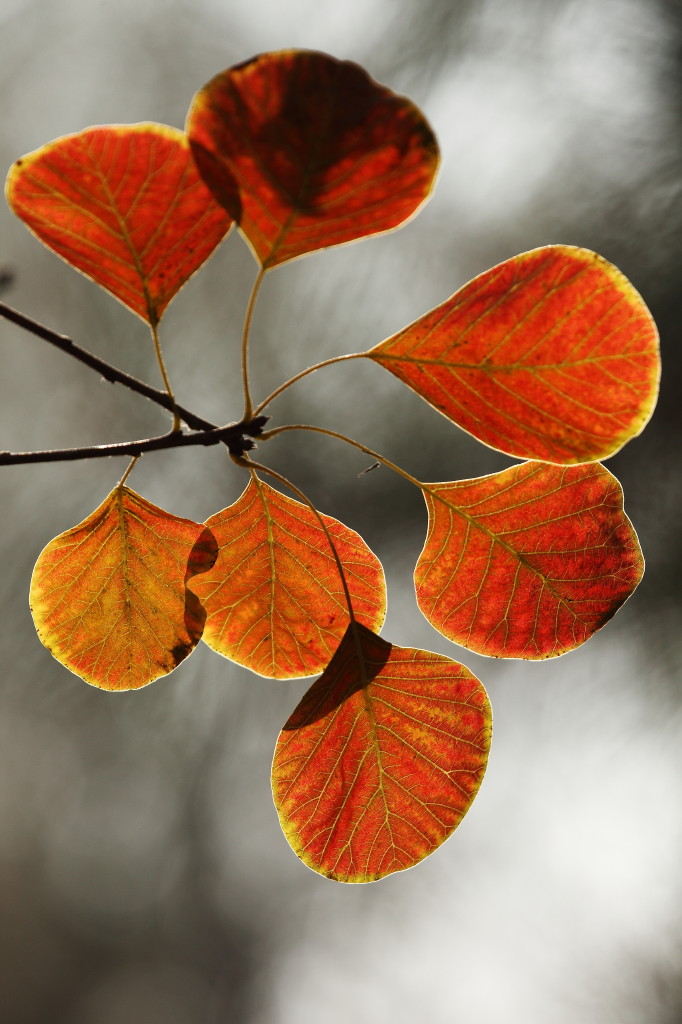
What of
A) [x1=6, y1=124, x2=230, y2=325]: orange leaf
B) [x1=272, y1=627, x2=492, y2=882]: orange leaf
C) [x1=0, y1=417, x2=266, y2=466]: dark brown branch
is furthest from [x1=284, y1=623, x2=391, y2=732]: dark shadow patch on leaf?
[x1=6, y1=124, x2=230, y2=325]: orange leaf

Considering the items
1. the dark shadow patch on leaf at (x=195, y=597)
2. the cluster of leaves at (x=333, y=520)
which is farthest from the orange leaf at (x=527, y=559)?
the dark shadow patch on leaf at (x=195, y=597)

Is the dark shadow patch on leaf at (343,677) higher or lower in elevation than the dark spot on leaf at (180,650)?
higher

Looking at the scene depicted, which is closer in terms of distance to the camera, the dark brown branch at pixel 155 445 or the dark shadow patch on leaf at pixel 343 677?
the dark brown branch at pixel 155 445

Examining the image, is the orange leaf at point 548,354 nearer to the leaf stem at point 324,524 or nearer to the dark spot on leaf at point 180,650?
the leaf stem at point 324,524

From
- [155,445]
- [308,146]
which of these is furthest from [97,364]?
A: [308,146]

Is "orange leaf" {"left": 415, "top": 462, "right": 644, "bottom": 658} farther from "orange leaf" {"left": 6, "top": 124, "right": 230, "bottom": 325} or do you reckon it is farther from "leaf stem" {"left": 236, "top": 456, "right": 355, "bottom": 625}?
"orange leaf" {"left": 6, "top": 124, "right": 230, "bottom": 325}

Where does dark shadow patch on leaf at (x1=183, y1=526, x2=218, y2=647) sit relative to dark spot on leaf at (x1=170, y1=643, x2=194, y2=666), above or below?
above

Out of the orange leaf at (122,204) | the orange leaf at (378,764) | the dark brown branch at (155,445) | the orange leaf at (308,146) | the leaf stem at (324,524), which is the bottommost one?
the orange leaf at (378,764)

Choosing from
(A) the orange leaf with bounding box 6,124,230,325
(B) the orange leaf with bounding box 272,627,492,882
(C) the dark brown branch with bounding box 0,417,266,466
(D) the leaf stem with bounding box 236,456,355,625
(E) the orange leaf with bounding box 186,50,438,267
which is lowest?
(B) the orange leaf with bounding box 272,627,492,882

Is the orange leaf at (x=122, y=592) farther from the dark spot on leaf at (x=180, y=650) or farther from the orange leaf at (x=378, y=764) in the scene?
the orange leaf at (x=378, y=764)
